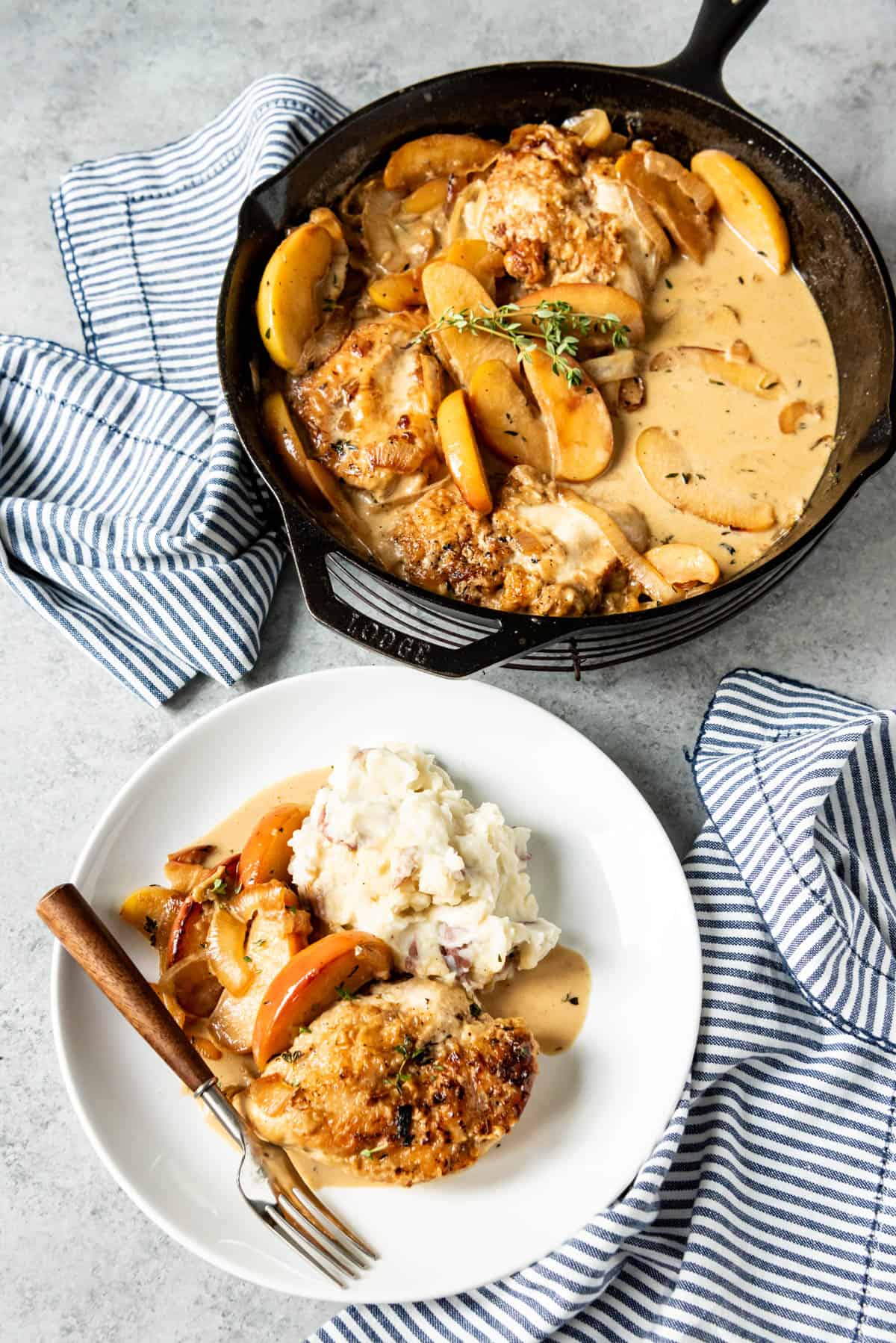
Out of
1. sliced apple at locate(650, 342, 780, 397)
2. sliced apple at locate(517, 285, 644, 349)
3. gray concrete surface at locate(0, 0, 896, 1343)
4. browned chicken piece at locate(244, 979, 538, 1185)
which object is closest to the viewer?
browned chicken piece at locate(244, 979, 538, 1185)

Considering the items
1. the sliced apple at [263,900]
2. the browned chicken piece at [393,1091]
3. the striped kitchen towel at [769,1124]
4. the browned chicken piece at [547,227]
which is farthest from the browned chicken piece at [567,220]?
the browned chicken piece at [393,1091]

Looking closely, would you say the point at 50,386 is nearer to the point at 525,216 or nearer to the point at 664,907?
the point at 525,216

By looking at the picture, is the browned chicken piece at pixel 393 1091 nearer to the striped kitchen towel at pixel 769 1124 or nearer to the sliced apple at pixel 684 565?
the striped kitchen towel at pixel 769 1124

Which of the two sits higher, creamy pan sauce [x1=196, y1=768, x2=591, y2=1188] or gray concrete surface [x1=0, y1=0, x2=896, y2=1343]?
gray concrete surface [x1=0, y1=0, x2=896, y2=1343]

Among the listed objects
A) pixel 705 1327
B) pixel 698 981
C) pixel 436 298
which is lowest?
pixel 705 1327

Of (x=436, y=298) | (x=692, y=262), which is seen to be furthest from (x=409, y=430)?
(x=692, y=262)

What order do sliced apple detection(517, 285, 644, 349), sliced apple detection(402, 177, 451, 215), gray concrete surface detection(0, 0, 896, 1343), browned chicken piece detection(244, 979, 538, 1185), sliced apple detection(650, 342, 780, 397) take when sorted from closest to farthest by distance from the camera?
1. browned chicken piece detection(244, 979, 538, 1185)
2. gray concrete surface detection(0, 0, 896, 1343)
3. sliced apple detection(517, 285, 644, 349)
4. sliced apple detection(650, 342, 780, 397)
5. sliced apple detection(402, 177, 451, 215)

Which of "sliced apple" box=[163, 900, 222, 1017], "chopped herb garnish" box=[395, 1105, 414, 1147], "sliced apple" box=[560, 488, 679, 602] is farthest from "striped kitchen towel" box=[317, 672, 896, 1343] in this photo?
"sliced apple" box=[163, 900, 222, 1017]

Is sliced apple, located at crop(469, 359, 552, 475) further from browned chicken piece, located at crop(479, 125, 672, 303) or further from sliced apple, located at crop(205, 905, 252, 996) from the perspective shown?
sliced apple, located at crop(205, 905, 252, 996)
